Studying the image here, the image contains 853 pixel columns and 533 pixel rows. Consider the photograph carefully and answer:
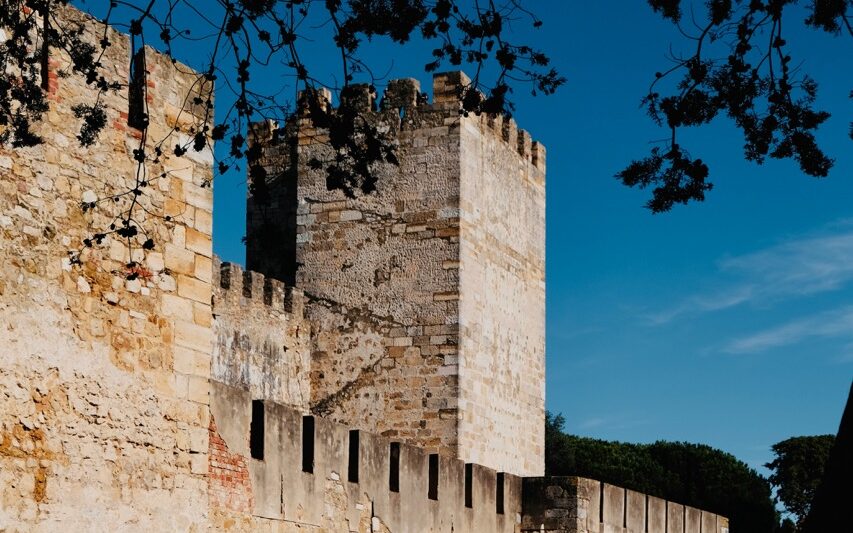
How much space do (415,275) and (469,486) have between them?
18.8 feet

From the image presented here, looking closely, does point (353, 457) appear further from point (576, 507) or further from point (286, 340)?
point (286, 340)

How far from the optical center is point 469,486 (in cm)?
1252

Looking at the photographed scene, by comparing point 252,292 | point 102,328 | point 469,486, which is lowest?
point 469,486

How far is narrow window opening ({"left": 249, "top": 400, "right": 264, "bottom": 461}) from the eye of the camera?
940 cm

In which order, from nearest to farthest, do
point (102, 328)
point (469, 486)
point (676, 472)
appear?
1. point (102, 328)
2. point (469, 486)
3. point (676, 472)

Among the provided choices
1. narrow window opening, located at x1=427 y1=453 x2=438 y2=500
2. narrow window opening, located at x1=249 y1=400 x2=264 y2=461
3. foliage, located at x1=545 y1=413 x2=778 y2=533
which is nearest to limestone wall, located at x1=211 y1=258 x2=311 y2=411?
narrow window opening, located at x1=427 y1=453 x2=438 y2=500

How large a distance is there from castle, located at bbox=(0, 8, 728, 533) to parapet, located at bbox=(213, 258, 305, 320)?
29 mm

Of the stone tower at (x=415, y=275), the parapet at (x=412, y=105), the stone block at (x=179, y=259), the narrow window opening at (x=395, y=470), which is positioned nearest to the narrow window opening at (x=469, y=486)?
the narrow window opening at (x=395, y=470)

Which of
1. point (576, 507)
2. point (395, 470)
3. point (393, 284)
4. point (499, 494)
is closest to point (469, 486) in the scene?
point (499, 494)

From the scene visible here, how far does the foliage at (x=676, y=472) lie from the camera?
38.8m

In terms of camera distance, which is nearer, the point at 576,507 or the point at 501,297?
the point at 576,507

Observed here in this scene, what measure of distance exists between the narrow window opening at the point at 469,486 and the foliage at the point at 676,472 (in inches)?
1015

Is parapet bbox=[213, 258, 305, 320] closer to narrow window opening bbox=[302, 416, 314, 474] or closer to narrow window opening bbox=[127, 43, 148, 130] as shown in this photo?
narrow window opening bbox=[302, 416, 314, 474]

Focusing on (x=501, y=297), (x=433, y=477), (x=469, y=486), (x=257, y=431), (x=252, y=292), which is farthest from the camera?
(x=501, y=297)
